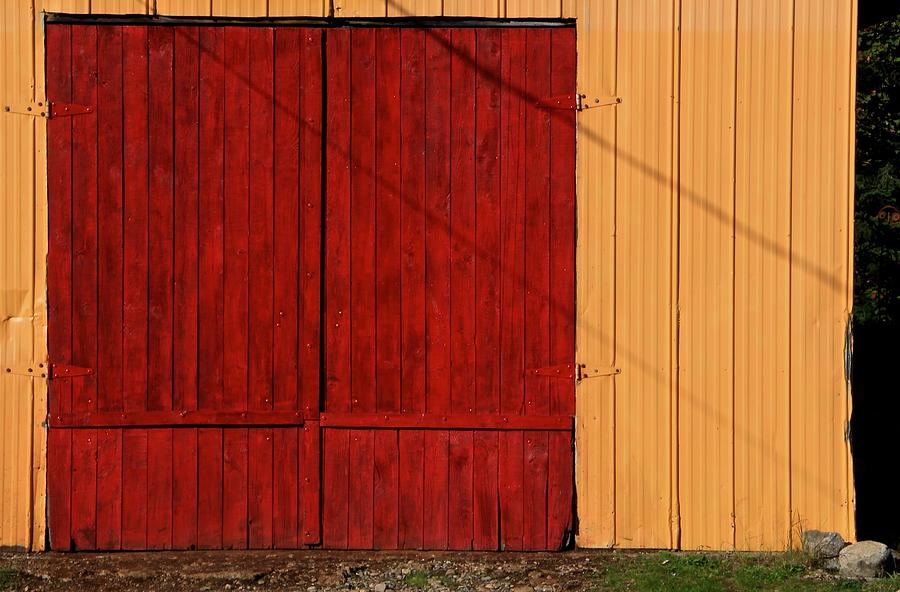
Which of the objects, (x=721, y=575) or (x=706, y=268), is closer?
(x=721, y=575)

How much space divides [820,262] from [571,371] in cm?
154

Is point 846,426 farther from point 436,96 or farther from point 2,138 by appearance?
point 2,138

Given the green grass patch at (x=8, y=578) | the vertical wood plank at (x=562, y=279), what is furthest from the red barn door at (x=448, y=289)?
the green grass patch at (x=8, y=578)

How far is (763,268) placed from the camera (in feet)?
20.9

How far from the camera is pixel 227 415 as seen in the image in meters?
6.41

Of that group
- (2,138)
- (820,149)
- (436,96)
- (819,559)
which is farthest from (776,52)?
(2,138)

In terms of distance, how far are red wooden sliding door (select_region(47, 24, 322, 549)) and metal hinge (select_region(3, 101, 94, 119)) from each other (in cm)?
3

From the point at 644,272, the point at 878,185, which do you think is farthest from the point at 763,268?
the point at 878,185

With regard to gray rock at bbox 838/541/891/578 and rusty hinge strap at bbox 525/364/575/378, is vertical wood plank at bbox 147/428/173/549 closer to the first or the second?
rusty hinge strap at bbox 525/364/575/378

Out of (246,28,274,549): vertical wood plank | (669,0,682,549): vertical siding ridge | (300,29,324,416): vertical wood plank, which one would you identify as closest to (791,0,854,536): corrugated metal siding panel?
(669,0,682,549): vertical siding ridge

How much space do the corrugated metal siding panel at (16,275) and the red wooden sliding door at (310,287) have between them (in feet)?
0.46

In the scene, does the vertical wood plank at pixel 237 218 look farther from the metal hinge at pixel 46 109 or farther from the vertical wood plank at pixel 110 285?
the metal hinge at pixel 46 109

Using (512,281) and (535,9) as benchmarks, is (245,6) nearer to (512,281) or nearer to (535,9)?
(535,9)

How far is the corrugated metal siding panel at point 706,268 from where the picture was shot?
6.37 metres
